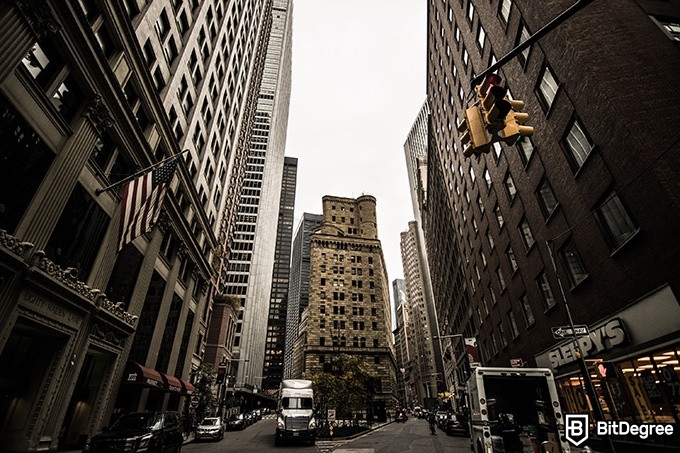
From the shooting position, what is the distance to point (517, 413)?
45.2 feet

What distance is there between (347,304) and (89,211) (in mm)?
61087

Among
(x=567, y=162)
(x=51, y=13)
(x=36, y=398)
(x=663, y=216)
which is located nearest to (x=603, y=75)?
(x=567, y=162)

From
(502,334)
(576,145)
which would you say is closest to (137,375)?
(576,145)

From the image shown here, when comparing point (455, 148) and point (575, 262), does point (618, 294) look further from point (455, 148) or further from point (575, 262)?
point (455, 148)

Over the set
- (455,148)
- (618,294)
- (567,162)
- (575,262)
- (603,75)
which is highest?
(455,148)

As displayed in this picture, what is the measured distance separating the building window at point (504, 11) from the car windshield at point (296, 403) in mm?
28938

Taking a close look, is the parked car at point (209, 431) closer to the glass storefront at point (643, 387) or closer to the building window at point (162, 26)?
the glass storefront at point (643, 387)

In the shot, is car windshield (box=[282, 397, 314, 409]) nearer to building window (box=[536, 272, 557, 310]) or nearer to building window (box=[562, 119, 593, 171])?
building window (box=[536, 272, 557, 310])

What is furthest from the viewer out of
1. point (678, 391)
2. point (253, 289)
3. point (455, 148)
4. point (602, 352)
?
point (253, 289)

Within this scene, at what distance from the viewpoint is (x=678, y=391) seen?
10.8 m

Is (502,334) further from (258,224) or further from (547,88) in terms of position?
Answer: (258,224)

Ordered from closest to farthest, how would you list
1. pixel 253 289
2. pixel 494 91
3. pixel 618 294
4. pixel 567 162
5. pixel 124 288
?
pixel 494 91 < pixel 618 294 < pixel 567 162 < pixel 124 288 < pixel 253 289

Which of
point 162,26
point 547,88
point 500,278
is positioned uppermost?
point 162,26

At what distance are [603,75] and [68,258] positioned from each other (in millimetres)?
25189
